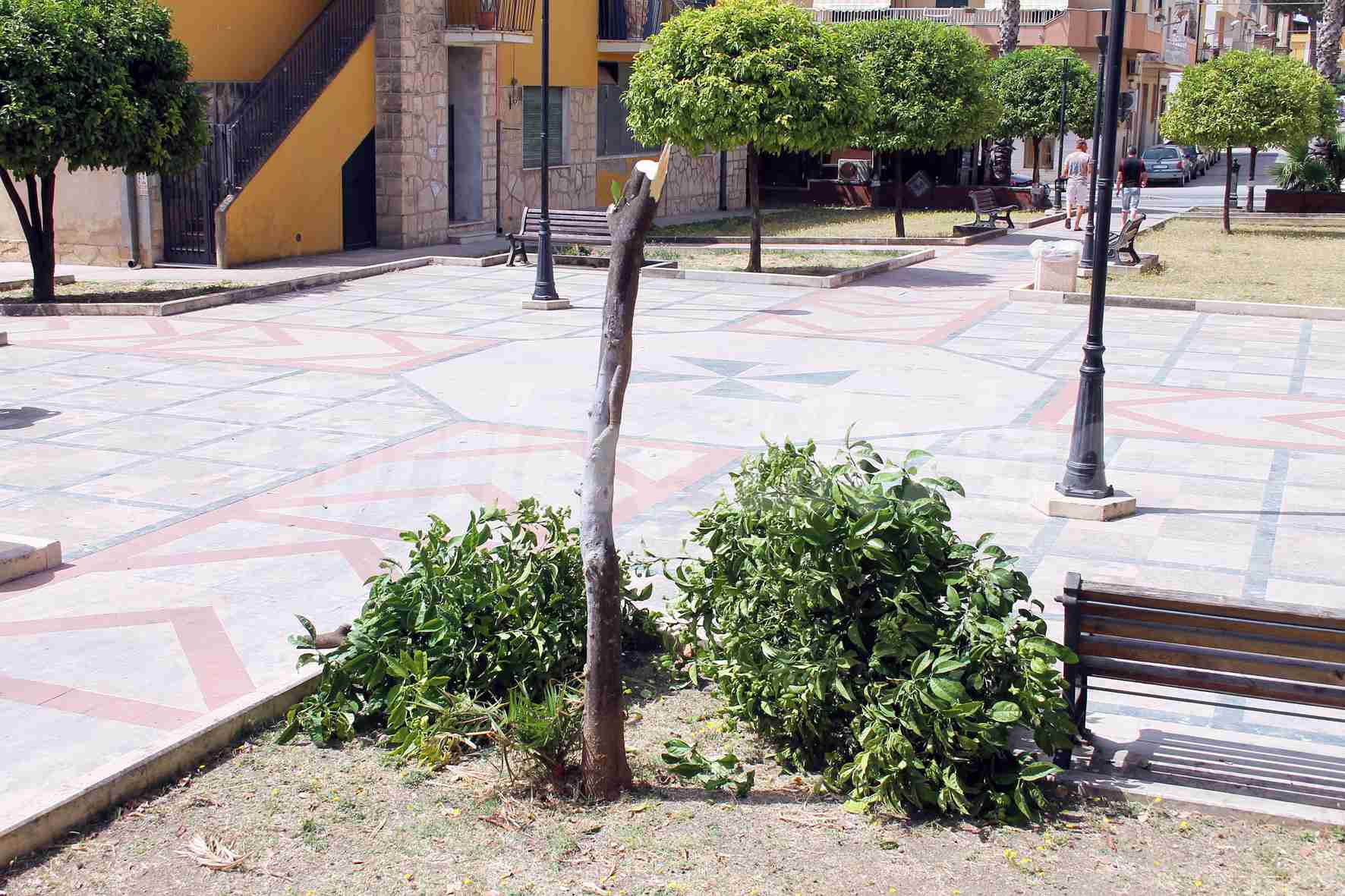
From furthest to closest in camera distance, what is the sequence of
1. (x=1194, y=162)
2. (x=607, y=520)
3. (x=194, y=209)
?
(x=1194, y=162)
(x=194, y=209)
(x=607, y=520)

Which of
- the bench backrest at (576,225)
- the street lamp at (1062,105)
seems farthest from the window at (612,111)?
the street lamp at (1062,105)

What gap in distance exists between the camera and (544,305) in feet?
56.5

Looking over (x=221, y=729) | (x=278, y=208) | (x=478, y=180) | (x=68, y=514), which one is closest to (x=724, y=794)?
(x=221, y=729)

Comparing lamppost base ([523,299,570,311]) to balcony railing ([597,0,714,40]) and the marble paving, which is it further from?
balcony railing ([597,0,714,40])

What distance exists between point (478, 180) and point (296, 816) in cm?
2225

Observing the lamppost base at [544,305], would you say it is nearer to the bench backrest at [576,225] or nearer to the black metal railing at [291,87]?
the bench backrest at [576,225]

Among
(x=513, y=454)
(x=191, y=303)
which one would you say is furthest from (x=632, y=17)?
(x=513, y=454)

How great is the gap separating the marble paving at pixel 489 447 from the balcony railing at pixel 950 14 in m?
33.4

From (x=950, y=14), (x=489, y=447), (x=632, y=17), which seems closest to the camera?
(x=489, y=447)

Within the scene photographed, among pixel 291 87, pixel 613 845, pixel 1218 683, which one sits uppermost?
pixel 291 87

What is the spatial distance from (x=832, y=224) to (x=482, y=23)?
9.38m

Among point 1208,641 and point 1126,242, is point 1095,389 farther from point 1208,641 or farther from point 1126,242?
point 1126,242

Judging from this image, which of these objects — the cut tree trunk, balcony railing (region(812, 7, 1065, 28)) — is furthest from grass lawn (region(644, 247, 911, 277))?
balcony railing (region(812, 7, 1065, 28))

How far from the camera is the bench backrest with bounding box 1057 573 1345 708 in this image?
4.78 metres
